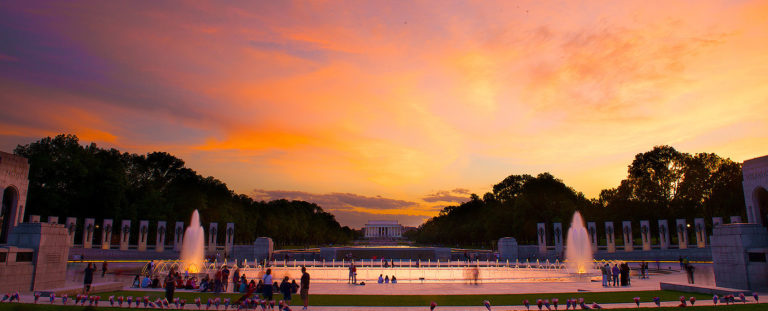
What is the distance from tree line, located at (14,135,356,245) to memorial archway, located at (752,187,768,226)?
69.9 metres

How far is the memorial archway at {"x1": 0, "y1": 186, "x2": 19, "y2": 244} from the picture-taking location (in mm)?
31375

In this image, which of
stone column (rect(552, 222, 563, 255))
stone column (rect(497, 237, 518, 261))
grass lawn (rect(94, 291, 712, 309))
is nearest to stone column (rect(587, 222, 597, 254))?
stone column (rect(552, 222, 563, 255))

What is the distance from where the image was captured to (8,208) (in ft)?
105

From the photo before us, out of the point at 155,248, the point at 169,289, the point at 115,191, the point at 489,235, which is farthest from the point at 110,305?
the point at 489,235

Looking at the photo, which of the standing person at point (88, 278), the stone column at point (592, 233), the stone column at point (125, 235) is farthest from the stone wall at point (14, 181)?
the stone column at point (592, 233)

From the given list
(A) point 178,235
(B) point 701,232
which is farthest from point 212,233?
(B) point 701,232

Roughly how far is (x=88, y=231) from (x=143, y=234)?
727cm

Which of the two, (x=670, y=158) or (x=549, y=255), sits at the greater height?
(x=670, y=158)

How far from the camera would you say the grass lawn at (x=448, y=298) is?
20516mm

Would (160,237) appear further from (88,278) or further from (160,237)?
(88,278)

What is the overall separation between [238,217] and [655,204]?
246ft

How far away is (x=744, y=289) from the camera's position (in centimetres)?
2344

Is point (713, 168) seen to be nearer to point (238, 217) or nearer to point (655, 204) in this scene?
point (655, 204)

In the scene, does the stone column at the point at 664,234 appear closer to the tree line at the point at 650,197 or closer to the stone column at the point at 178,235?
the tree line at the point at 650,197
